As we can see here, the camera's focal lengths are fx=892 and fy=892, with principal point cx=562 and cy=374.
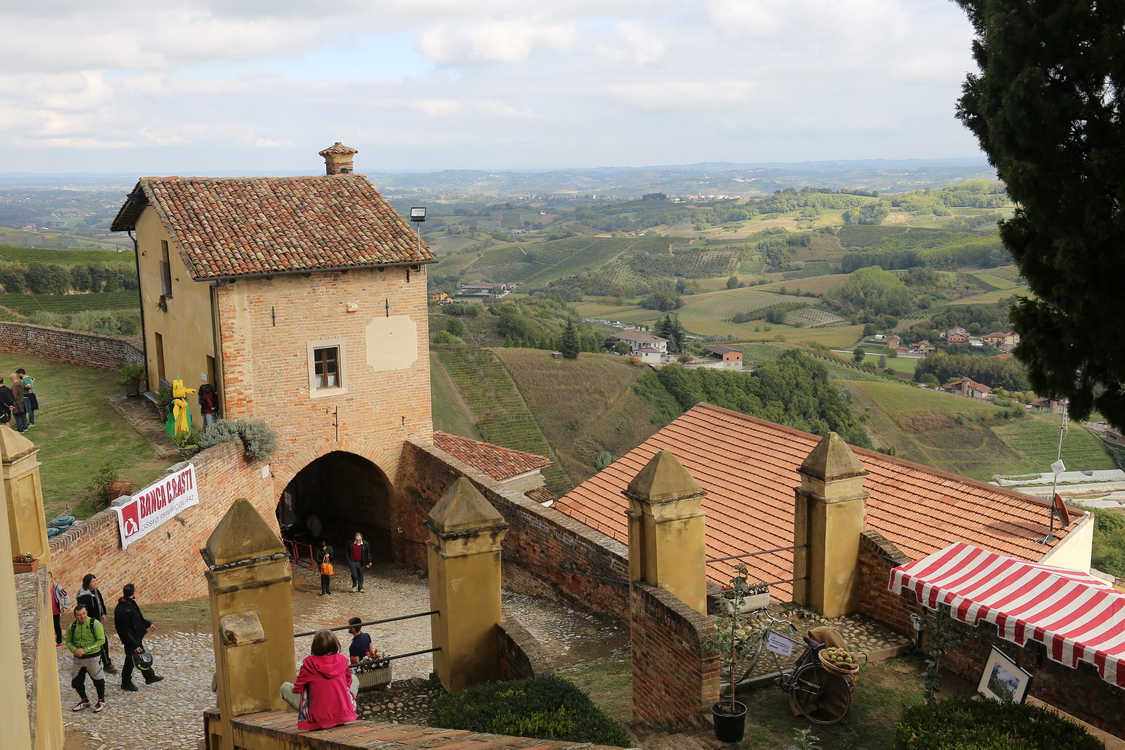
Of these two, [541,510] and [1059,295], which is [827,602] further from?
[541,510]

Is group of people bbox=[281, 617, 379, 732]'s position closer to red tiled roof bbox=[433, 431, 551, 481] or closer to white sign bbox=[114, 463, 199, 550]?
white sign bbox=[114, 463, 199, 550]

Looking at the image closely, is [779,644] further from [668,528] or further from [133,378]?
[133,378]

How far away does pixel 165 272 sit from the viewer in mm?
21219

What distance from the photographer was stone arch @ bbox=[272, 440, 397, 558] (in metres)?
Result: 19.3

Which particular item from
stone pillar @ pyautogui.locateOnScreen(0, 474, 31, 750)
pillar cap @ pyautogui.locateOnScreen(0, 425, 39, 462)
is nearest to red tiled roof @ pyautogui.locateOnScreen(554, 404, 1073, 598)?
pillar cap @ pyautogui.locateOnScreen(0, 425, 39, 462)

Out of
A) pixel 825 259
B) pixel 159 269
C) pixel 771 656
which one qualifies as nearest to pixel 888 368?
→ pixel 825 259

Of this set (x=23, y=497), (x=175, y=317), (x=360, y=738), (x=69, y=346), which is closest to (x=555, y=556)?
(x=23, y=497)

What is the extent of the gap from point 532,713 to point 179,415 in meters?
14.8

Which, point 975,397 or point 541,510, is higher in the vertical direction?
point 541,510

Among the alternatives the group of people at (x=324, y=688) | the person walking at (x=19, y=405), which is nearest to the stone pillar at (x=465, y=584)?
the group of people at (x=324, y=688)

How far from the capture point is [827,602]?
354 inches

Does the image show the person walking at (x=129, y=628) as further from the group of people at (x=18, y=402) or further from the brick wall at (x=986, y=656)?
the group of people at (x=18, y=402)

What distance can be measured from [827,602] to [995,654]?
1930mm

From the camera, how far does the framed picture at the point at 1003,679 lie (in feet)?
22.6
